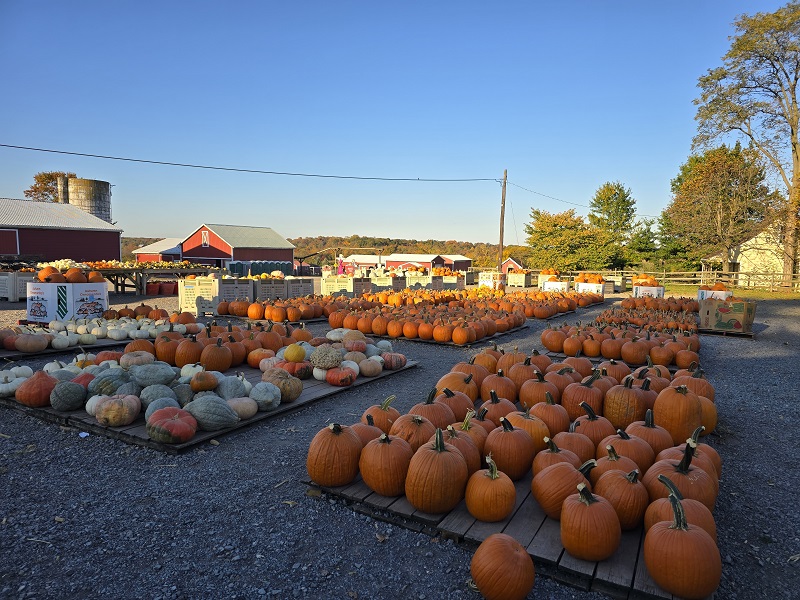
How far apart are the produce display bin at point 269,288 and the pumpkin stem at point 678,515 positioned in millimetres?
14052

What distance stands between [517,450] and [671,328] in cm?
840

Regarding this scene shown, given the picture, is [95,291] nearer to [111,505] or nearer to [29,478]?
[29,478]

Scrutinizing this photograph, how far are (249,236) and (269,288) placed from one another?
→ 27.6m

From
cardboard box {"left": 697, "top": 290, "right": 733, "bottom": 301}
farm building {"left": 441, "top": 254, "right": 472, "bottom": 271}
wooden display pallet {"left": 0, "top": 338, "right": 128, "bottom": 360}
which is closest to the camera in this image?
wooden display pallet {"left": 0, "top": 338, "right": 128, "bottom": 360}

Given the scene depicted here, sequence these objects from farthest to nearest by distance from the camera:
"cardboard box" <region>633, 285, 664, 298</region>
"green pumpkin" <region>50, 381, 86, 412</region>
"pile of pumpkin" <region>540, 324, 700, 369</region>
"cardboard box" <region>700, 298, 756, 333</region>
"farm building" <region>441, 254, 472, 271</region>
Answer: "farm building" <region>441, 254, 472, 271</region> < "cardboard box" <region>633, 285, 664, 298</region> < "cardboard box" <region>700, 298, 756, 333</region> < "pile of pumpkin" <region>540, 324, 700, 369</region> < "green pumpkin" <region>50, 381, 86, 412</region>

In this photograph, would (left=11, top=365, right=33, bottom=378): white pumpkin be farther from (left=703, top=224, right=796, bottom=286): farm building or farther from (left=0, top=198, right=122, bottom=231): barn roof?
(left=703, top=224, right=796, bottom=286): farm building

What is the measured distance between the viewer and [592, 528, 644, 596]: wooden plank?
2.44m

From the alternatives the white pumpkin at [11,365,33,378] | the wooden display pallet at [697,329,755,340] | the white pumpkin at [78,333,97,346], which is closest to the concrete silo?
the white pumpkin at [78,333,97,346]

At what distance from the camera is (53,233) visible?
25.3 m

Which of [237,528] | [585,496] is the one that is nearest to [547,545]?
[585,496]

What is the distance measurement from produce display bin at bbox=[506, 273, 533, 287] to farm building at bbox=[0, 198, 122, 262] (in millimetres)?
24114

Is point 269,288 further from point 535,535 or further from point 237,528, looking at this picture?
point 535,535

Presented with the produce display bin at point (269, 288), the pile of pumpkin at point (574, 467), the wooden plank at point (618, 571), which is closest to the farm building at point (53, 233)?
the produce display bin at point (269, 288)

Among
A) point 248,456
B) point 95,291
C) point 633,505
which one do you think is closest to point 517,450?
point 633,505
